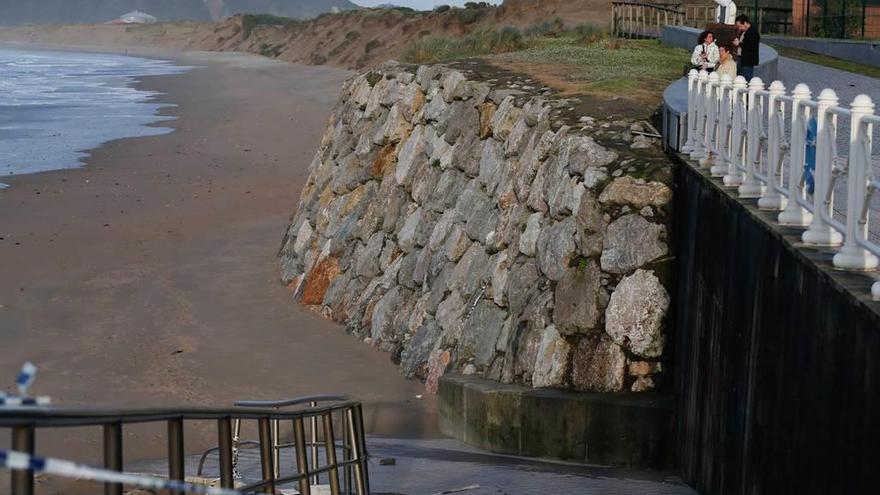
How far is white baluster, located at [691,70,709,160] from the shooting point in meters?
10.8

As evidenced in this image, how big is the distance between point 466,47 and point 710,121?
1647cm

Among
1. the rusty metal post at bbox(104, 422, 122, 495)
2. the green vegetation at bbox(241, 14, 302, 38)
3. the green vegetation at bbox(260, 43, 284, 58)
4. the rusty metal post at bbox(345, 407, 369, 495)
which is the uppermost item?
the green vegetation at bbox(241, 14, 302, 38)

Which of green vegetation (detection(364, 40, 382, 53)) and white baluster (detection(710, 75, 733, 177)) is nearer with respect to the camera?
white baluster (detection(710, 75, 733, 177))

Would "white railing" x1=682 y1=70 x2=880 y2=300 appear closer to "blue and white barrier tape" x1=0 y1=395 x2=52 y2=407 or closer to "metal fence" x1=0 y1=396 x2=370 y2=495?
"metal fence" x1=0 y1=396 x2=370 y2=495

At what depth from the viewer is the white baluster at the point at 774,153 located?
320 inches

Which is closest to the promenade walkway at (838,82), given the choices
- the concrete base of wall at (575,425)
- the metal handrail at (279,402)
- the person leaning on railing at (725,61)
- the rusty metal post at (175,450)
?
the person leaning on railing at (725,61)

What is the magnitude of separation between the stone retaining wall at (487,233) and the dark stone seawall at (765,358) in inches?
18.2

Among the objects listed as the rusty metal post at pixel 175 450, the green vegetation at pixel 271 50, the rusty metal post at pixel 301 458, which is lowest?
the rusty metal post at pixel 301 458

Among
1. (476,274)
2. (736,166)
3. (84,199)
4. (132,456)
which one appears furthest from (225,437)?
(84,199)

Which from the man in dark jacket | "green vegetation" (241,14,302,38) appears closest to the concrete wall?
the man in dark jacket

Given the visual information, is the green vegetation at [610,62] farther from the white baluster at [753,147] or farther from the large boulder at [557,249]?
the white baluster at [753,147]

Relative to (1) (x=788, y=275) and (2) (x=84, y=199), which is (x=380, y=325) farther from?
(2) (x=84, y=199)

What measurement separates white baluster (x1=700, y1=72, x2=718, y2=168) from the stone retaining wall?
23.7 inches

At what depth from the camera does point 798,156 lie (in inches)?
306
